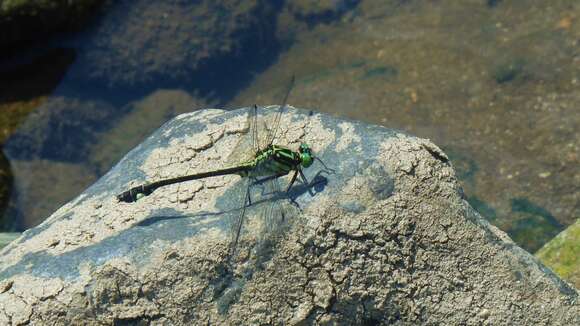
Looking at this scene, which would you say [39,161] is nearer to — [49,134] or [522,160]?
[49,134]

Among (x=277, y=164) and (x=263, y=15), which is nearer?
(x=277, y=164)

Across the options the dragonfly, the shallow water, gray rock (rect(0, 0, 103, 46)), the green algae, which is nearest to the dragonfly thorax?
the dragonfly

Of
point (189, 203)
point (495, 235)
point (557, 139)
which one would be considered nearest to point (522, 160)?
point (557, 139)

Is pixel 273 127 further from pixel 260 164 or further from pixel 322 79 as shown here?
pixel 322 79

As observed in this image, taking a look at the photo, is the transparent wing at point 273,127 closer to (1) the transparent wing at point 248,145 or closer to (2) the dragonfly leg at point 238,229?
(1) the transparent wing at point 248,145

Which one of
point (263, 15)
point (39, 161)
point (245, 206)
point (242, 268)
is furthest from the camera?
point (263, 15)

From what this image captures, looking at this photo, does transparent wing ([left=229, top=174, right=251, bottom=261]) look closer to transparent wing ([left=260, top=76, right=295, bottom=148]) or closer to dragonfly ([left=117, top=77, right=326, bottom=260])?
dragonfly ([left=117, top=77, right=326, bottom=260])
